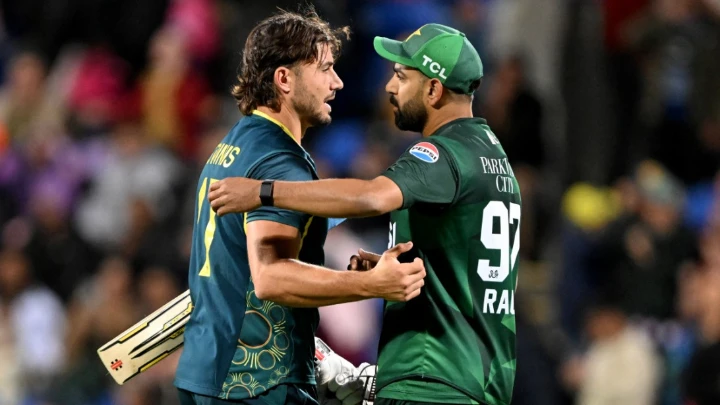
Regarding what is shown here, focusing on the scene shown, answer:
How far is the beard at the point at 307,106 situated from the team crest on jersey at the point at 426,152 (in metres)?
0.60

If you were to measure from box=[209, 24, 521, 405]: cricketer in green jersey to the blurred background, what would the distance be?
14.2 ft

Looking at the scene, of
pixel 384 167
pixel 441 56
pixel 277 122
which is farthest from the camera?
pixel 384 167

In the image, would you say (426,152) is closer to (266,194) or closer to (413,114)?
(413,114)

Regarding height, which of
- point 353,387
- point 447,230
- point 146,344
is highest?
point 447,230


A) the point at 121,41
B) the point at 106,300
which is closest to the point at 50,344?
the point at 106,300

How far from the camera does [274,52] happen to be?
223 inches

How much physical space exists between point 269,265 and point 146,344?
1108mm

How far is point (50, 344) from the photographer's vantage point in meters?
12.5

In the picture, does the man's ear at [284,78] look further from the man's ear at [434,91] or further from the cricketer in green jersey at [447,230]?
the man's ear at [434,91]

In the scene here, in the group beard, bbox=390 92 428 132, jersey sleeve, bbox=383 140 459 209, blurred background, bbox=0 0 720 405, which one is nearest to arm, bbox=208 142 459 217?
jersey sleeve, bbox=383 140 459 209

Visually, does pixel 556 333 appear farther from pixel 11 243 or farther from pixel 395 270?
pixel 395 270

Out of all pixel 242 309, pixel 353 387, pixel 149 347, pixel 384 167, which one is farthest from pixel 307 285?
pixel 384 167

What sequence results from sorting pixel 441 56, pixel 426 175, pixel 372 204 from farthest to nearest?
pixel 441 56
pixel 426 175
pixel 372 204

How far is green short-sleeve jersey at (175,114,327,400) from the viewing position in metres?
5.40
